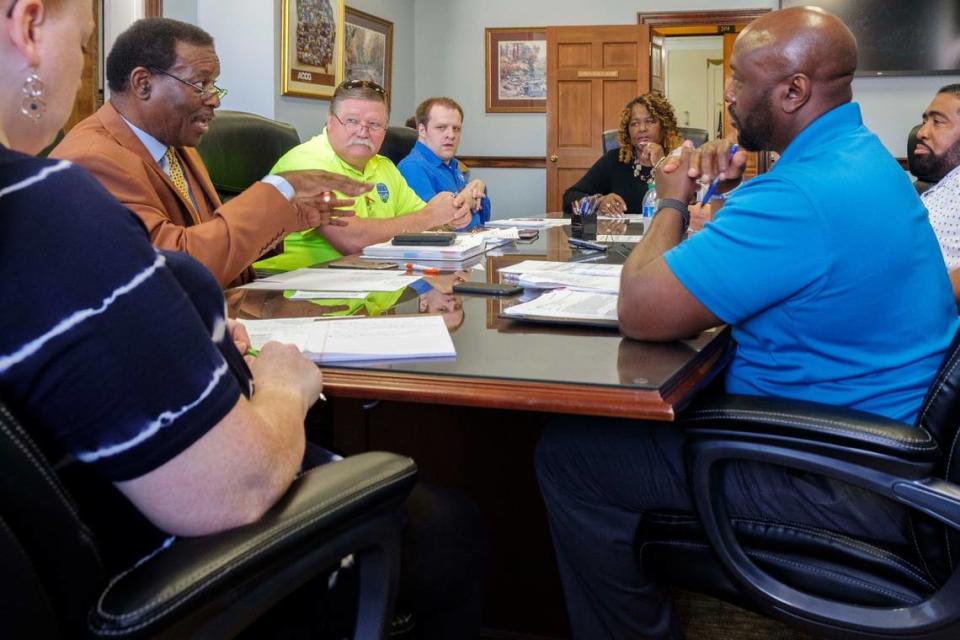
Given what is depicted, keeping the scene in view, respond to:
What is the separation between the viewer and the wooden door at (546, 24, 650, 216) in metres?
7.27

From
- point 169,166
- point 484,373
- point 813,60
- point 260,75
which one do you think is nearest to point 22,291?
point 484,373

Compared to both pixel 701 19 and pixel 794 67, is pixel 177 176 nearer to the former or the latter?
pixel 794 67

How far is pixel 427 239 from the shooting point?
7.99 ft

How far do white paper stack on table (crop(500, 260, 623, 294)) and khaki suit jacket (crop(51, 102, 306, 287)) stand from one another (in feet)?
1.70

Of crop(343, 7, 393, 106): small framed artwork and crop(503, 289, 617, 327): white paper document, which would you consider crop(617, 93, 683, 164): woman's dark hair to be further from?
crop(503, 289, 617, 327): white paper document

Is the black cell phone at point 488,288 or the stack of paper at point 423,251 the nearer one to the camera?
the black cell phone at point 488,288

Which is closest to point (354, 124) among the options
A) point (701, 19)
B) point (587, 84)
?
point (587, 84)

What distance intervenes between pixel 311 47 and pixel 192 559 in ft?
17.6

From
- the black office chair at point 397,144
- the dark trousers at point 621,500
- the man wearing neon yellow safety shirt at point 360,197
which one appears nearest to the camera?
the dark trousers at point 621,500

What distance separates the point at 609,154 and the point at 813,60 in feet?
11.9

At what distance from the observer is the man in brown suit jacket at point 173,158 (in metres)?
1.80

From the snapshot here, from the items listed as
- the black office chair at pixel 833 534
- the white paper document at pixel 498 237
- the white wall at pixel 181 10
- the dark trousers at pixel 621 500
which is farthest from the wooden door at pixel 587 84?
the black office chair at pixel 833 534

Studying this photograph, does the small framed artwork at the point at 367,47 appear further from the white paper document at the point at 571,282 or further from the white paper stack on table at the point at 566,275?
the white paper document at the point at 571,282

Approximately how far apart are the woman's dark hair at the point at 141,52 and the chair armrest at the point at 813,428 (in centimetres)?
142
